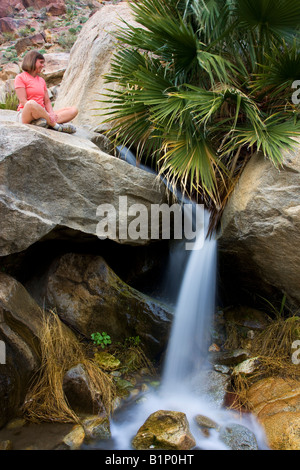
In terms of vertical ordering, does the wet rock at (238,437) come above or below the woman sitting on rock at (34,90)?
below

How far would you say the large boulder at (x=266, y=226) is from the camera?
321 centimetres

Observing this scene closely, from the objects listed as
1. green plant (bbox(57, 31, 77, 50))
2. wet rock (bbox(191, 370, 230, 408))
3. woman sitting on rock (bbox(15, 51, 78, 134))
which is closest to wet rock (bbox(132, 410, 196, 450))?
wet rock (bbox(191, 370, 230, 408))

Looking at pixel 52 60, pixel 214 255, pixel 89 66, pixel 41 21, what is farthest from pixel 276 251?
pixel 41 21

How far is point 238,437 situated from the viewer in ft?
9.12

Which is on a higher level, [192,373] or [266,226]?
[266,226]

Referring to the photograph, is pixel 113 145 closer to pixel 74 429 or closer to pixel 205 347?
pixel 205 347

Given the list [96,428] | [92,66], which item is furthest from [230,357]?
[92,66]

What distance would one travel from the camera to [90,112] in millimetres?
4992

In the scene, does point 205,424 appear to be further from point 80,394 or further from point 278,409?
point 80,394

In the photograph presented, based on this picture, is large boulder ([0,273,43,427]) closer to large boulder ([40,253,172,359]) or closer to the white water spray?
large boulder ([40,253,172,359])

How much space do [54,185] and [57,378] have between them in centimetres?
168

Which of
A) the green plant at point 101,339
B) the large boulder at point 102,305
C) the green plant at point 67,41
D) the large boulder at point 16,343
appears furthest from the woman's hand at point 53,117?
the green plant at point 67,41

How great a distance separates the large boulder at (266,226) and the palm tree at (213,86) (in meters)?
0.15

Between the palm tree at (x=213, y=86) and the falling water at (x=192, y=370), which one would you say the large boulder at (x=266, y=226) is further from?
the falling water at (x=192, y=370)
